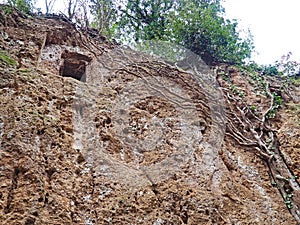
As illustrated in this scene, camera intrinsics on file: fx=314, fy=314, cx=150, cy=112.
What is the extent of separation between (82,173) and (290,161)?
341 cm

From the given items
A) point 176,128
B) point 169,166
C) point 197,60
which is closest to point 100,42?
point 197,60

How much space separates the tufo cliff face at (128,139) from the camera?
3410 mm

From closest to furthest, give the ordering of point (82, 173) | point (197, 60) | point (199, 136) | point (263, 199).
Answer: point (82, 173), point (263, 199), point (199, 136), point (197, 60)

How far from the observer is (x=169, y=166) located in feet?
14.1

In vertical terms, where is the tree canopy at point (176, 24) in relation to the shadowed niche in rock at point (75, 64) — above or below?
above

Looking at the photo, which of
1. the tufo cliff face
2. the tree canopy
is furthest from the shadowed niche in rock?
the tree canopy

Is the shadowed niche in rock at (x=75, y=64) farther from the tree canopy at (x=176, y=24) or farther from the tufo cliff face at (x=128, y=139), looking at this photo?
the tree canopy at (x=176, y=24)

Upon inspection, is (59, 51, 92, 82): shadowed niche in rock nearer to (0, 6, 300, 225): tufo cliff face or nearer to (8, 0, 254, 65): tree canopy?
(0, 6, 300, 225): tufo cliff face

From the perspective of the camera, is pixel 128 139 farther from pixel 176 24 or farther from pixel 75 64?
pixel 176 24

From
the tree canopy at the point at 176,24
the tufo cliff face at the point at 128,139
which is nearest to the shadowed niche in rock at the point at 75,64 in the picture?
the tufo cliff face at the point at 128,139

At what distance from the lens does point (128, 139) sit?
14.7 ft

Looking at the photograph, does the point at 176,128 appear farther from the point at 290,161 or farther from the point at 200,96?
the point at 290,161

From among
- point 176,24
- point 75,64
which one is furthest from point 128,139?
point 176,24

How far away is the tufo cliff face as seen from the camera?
3410 mm
